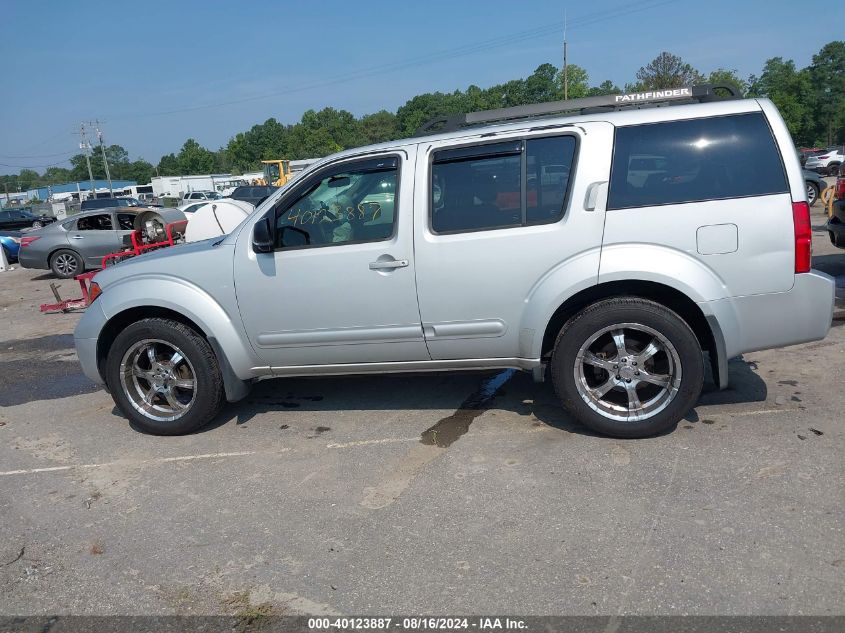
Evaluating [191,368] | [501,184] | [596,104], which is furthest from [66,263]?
[596,104]

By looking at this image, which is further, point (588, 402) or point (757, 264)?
point (588, 402)

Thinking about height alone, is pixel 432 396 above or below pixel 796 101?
below

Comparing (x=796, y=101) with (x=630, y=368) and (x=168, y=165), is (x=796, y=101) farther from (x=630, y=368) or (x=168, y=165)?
(x=168, y=165)

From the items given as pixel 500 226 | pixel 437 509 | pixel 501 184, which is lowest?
pixel 437 509

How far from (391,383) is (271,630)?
311 centimetres

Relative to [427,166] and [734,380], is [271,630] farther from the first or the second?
[734,380]

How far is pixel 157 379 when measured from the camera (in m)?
4.89

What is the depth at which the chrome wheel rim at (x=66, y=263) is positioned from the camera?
1528 cm

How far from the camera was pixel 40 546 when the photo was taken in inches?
139

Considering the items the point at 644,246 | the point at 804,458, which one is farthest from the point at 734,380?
the point at 644,246

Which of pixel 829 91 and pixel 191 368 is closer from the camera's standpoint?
pixel 191 368

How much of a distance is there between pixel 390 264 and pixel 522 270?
2.80 ft

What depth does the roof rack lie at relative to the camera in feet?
14.2

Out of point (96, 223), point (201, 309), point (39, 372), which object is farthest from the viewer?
point (96, 223)
